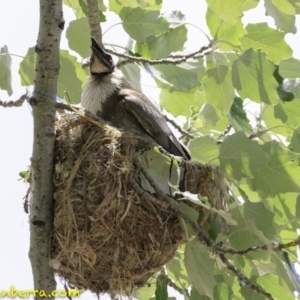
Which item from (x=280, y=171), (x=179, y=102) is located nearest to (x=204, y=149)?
(x=280, y=171)

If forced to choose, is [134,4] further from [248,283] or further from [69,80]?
[248,283]

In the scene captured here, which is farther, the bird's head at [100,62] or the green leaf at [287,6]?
the bird's head at [100,62]

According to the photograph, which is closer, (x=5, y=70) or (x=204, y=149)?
(x=204, y=149)

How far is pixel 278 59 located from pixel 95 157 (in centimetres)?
95

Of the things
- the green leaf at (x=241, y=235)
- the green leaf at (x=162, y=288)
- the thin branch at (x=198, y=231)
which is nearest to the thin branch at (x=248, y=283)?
the thin branch at (x=198, y=231)

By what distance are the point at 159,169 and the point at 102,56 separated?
946mm

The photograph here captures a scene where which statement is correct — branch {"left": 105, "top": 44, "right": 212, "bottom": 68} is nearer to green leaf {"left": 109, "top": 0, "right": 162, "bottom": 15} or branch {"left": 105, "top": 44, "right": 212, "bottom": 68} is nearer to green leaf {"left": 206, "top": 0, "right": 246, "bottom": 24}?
green leaf {"left": 109, "top": 0, "right": 162, "bottom": 15}

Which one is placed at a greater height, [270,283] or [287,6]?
[287,6]

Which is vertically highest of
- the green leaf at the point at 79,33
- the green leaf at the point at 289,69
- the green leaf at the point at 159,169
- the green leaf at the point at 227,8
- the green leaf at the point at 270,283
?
the green leaf at the point at 79,33

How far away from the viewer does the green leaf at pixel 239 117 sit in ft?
11.9

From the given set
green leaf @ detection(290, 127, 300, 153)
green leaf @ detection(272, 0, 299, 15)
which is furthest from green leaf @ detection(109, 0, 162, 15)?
green leaf @ detection(290, 127, 300, 153)

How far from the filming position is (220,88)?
350 cm

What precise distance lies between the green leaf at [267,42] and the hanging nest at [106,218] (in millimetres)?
662

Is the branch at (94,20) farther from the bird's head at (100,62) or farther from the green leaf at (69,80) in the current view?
the green leaf at (69,80)
